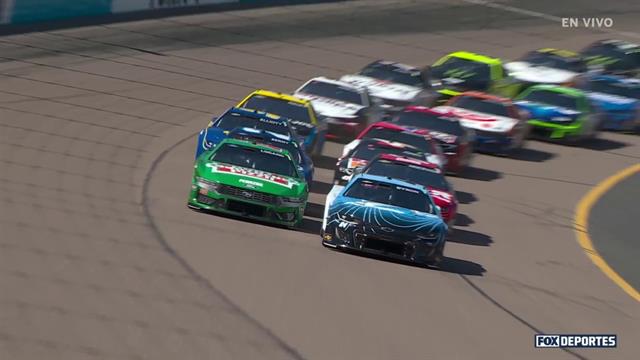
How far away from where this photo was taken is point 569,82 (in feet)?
112

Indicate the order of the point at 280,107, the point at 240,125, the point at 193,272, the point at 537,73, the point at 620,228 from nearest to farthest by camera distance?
the point at 193,272, the point at 240,125, the point at 620,228, the point at 280,107, the point at 537,73

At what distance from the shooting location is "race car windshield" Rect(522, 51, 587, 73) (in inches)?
1393

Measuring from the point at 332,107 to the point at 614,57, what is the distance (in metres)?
15.8

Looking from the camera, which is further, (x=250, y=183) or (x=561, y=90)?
(x=561, y=90)

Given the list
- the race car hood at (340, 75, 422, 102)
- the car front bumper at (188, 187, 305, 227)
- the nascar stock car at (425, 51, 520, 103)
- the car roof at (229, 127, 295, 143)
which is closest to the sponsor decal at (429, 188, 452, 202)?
the car front bumper at (188, 187, 305, 227)

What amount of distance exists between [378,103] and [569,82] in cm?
811

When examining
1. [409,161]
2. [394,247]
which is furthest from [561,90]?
[394,247]

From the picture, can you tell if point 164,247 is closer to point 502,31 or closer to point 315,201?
point 315,201

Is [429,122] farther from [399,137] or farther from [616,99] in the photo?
[616,99]

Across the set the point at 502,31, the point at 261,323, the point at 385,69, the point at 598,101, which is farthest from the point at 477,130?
the point at 502,31

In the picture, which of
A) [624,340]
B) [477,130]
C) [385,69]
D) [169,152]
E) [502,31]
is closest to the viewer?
[624,340]

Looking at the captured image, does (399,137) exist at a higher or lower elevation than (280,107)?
lower

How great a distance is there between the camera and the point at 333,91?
26969mm

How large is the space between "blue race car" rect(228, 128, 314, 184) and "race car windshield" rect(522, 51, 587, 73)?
1667cm
